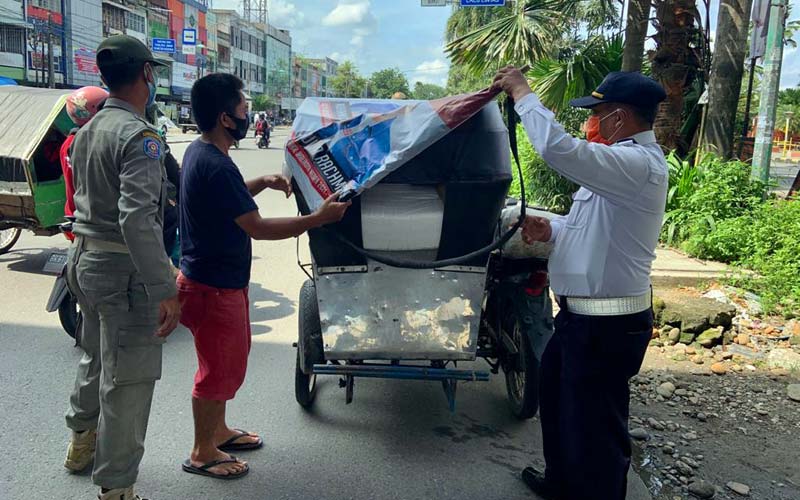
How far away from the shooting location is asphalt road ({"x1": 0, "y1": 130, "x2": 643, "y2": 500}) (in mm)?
3070

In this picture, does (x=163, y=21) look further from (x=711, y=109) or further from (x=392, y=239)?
(x=392, y=239)

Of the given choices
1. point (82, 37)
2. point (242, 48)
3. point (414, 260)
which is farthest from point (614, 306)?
point (242, 48)

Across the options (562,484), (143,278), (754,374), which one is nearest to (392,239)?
(143,278)

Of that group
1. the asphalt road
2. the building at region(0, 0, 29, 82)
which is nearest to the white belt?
the asphalt road

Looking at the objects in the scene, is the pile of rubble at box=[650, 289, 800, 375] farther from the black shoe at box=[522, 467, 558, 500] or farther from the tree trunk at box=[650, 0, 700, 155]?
the tree trunk at box=[650, 0, 700, 155]

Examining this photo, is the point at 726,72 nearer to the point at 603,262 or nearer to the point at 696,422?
the point at 696,422

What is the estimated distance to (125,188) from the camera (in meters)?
2.53

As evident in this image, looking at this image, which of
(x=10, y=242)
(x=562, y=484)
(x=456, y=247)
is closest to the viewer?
(x=562, y=484)

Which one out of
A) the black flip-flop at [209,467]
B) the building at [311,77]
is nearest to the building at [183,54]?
the building at [311,77]

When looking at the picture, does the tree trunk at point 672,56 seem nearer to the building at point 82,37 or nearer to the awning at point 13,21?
the awning at point 13,21

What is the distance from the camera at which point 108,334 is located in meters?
2.69

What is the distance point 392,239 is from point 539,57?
9223 millimetres

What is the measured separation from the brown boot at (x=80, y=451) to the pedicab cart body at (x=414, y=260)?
3.59 feet

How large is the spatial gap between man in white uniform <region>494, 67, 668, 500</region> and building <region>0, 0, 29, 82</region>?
3825 cm
